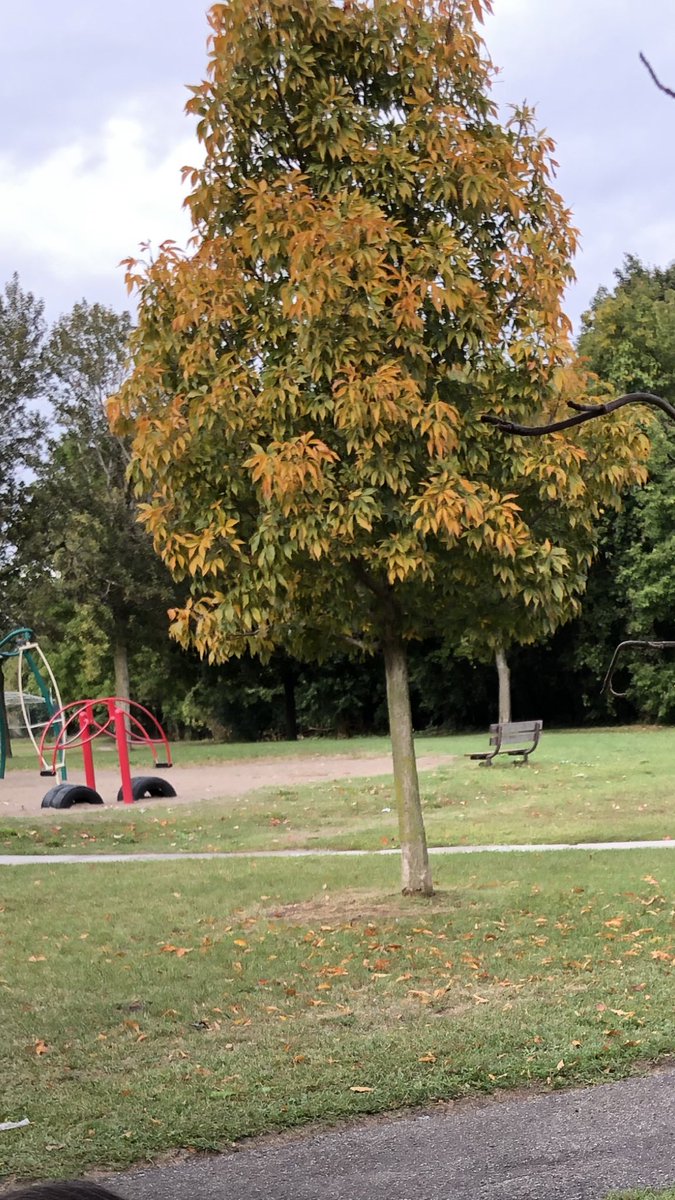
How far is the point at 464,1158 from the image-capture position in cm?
440

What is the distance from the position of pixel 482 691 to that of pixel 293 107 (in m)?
37.2

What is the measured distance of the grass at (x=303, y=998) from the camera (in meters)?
5.00

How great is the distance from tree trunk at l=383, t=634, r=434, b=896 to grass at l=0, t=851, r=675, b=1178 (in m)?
0.22

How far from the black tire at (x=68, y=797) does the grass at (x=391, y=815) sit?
0.69 metres

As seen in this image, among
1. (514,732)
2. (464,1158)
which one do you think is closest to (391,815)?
(514,732)

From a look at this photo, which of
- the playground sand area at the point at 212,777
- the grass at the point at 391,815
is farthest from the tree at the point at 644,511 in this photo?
the grass at the point at 391,815

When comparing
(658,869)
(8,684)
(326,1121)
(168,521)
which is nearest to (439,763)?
(658,869)

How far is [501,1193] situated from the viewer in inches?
160

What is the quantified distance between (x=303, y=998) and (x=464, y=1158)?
2424 millimetres

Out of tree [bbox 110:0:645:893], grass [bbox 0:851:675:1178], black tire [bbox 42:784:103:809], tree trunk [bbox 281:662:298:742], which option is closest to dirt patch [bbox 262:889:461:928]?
grass [bbox 0:851:675:1178]

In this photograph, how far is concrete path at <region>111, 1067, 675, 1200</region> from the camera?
4125mm

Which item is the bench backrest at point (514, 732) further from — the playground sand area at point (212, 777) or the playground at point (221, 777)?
the playground at point (221, 777)

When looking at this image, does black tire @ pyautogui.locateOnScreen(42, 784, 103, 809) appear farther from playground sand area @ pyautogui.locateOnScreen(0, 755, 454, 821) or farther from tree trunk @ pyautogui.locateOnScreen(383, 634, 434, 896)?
tree trunk @ pyautogui.locateOnScreen(383, 634, 434, 896)

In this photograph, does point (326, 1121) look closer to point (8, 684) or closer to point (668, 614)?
point (668, 614)
